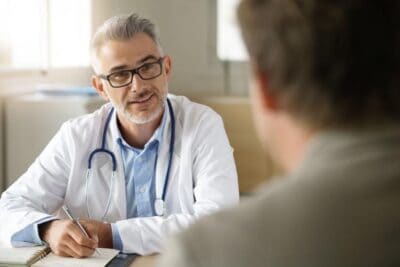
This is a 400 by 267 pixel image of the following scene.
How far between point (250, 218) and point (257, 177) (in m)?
3.58

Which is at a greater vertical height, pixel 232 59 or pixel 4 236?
pixel 232 59

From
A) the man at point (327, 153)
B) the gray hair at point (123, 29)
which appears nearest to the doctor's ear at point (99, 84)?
the gray hair at point (123, 29)

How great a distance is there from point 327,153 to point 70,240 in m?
1.04

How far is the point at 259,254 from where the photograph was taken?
1.78ft

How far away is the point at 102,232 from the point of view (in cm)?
158

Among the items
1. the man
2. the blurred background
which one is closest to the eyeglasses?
the blurred background

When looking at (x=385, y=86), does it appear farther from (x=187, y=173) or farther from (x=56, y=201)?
(x=56, y=201)

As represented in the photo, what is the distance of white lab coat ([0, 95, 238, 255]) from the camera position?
5.78 ft

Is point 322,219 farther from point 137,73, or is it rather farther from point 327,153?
point 137,73

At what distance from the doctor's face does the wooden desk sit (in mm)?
477

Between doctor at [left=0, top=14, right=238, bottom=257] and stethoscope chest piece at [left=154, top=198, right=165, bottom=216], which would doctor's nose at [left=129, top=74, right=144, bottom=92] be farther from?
stethoscope chest piece at [left=154, top=198, right=165, bottom=216]

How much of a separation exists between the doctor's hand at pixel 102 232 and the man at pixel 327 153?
1027 mm

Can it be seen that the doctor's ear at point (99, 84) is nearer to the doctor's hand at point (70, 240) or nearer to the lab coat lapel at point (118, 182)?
the lab coat lapel at point (118, 182)

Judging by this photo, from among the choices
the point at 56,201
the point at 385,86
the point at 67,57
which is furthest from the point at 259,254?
the point at 67,57
